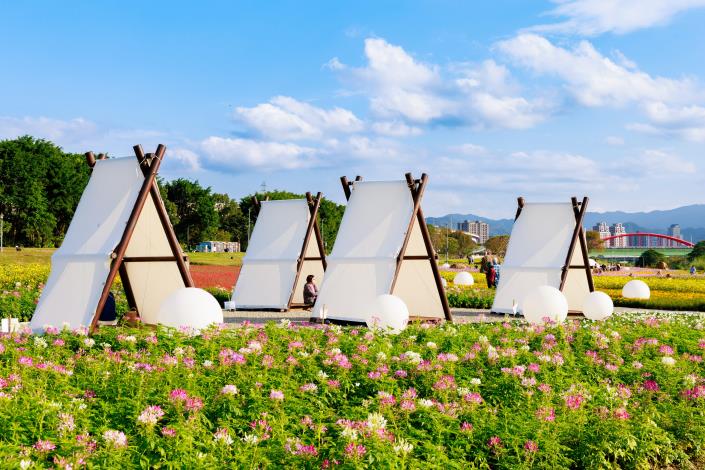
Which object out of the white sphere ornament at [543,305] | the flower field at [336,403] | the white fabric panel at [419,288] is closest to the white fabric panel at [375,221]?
the white fabric panel at [419,288]

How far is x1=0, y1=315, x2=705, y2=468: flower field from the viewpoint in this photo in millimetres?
5637

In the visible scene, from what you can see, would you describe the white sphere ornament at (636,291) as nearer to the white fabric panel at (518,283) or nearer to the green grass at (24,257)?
the white fabric panel at (518,283)

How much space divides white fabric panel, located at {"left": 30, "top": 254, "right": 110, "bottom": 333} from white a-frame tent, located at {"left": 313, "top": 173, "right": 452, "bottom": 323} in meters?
5.72

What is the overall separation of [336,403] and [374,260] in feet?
30.9

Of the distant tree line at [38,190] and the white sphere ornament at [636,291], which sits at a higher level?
the distant tree line at [38,190]

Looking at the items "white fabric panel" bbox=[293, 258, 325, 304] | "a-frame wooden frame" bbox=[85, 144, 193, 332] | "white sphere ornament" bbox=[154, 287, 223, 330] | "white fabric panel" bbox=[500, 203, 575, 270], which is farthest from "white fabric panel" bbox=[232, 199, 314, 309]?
"white sphere ornament" bbox=[154, 287, 223, 330]

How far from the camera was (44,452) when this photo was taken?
543 centimetres

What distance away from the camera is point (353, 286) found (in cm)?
1716

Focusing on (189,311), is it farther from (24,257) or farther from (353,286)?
(24,257)

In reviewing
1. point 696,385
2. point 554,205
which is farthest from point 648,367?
point 554,205

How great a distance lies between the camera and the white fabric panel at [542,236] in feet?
69.8

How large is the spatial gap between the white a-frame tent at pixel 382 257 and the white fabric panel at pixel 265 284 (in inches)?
189

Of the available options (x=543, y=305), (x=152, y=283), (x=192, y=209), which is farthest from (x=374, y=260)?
(x=192, y=209)

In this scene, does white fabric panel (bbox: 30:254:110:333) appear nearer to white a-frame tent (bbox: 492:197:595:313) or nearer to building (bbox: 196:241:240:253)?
white a-frame tent (bbox: 492:197:595:313)
